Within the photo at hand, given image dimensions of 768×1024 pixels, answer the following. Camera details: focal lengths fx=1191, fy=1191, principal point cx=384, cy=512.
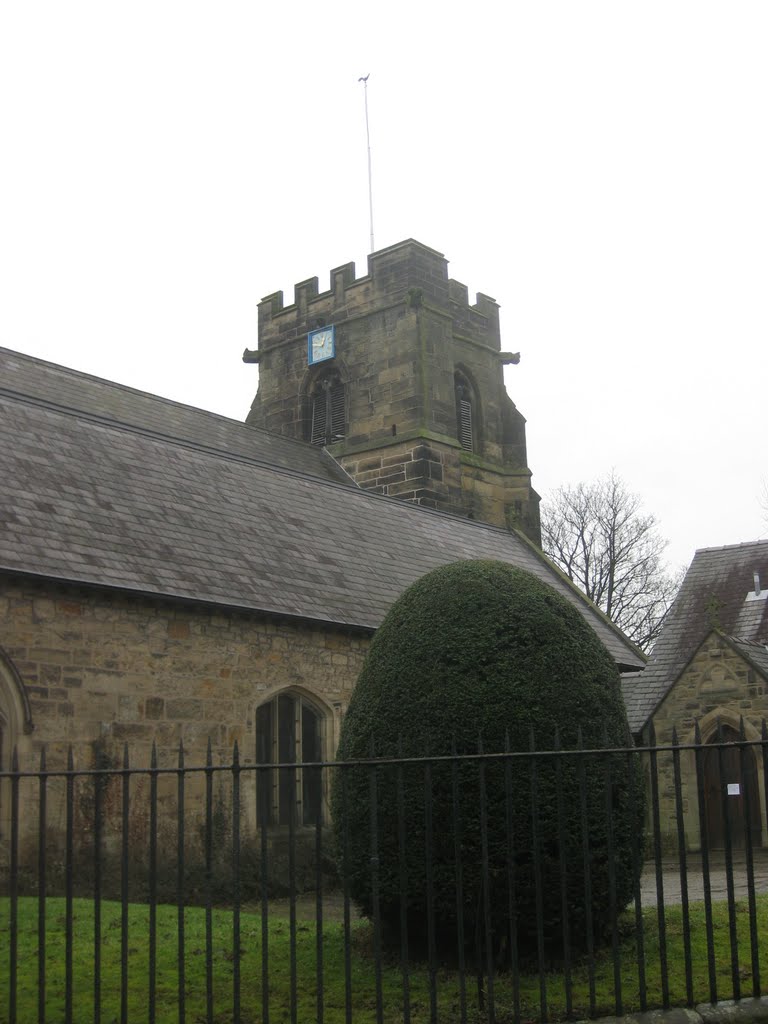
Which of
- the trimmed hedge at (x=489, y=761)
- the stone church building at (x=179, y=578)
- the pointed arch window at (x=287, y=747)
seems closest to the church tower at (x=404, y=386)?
the stone church building at (x=179, y=578)

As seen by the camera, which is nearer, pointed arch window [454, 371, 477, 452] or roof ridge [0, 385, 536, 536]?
roof ridge [0, 385, 536, 536]

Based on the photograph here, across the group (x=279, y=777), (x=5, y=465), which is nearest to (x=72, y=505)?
(x=5, y=465)

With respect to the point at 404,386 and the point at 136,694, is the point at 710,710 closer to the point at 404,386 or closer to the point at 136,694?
the point at 136,694

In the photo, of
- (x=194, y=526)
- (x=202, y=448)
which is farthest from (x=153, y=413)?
(x=194, y=526)

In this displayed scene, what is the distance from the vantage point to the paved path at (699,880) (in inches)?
Answer: 488

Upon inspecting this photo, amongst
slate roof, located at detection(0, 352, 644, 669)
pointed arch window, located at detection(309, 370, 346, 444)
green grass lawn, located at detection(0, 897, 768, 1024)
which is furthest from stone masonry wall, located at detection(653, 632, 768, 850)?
pointed arch window, located at detection(309, 370, 346, 444)

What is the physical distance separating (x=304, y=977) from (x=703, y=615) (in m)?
21.1

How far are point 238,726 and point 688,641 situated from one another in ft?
45.8

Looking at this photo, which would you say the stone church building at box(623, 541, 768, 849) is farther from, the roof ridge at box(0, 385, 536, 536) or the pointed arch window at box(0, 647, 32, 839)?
the pointed arch window at box(0, 647, 32, 839)

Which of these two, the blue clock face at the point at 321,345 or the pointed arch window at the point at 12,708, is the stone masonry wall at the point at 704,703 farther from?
the blue clock face at the point at 321,345

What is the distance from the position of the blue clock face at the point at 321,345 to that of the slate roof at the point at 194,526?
1011cm

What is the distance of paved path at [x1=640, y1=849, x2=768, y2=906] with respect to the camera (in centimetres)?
1240

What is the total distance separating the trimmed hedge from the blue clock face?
25.1m

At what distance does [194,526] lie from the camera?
17.4 metres
